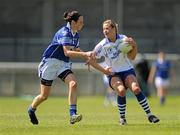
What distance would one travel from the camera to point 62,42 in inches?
618

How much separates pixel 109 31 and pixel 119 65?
743mm

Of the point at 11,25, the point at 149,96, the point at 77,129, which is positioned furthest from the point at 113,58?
the point at 11,25

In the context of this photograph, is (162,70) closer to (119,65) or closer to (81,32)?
(81,32)

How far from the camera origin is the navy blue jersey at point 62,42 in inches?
618

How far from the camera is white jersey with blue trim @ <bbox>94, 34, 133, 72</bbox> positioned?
53.0ft

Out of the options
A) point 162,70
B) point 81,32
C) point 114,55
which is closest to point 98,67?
point 114,55

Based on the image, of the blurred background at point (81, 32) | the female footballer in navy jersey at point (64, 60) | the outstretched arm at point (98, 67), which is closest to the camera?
the outstretched arm at point (98, 67)

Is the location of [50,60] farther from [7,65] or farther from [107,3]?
[107,3]

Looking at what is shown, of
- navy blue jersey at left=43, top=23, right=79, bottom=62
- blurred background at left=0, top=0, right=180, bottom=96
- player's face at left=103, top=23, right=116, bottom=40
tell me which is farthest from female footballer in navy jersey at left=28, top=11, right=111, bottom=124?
blurred background at left=0, top=0, right=180, bottom=96

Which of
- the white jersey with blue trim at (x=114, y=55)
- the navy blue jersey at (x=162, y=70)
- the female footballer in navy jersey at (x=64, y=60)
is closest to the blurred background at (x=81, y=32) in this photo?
the navy blue jersey at (x=162, y=70)

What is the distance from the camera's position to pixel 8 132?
14219 mm

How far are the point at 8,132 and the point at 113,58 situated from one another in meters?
3.07

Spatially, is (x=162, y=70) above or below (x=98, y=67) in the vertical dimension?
below

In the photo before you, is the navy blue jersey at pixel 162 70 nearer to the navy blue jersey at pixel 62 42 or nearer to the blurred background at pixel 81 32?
the blurred background at pixel 81 32
